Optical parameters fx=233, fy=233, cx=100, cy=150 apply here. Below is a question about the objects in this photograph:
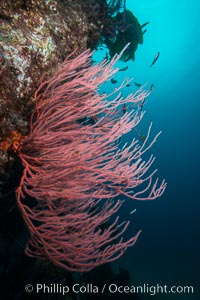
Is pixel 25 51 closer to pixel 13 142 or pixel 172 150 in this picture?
pixel 13 142

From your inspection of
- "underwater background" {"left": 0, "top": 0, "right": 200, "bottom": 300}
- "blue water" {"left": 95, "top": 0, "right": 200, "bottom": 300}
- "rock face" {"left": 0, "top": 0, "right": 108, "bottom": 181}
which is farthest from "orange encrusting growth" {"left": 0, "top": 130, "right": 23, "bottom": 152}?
"blue water" {"left": 95, "top": 0, "right": 200, "bottom": 300}

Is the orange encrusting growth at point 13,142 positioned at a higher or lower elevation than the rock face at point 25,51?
lower

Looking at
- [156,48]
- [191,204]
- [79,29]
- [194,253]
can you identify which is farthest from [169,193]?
[156,48]

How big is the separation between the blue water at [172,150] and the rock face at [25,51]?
16.4 meters

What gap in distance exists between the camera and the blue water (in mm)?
27625

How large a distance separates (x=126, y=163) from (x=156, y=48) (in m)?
92.9

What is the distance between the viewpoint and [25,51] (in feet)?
8.43

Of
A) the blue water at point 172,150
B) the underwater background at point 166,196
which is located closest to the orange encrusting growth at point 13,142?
the underwater background at point 166,196

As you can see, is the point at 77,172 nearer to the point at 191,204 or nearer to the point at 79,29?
the point at 79,29

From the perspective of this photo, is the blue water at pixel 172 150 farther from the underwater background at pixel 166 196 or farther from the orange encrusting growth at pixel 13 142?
the orange encrusting growth at pixel 13 142

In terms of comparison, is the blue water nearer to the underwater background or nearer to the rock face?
the underwater background

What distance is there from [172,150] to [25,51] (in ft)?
240

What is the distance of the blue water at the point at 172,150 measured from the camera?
90.6ft

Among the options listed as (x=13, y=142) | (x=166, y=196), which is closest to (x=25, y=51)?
(x=13, y=142)
